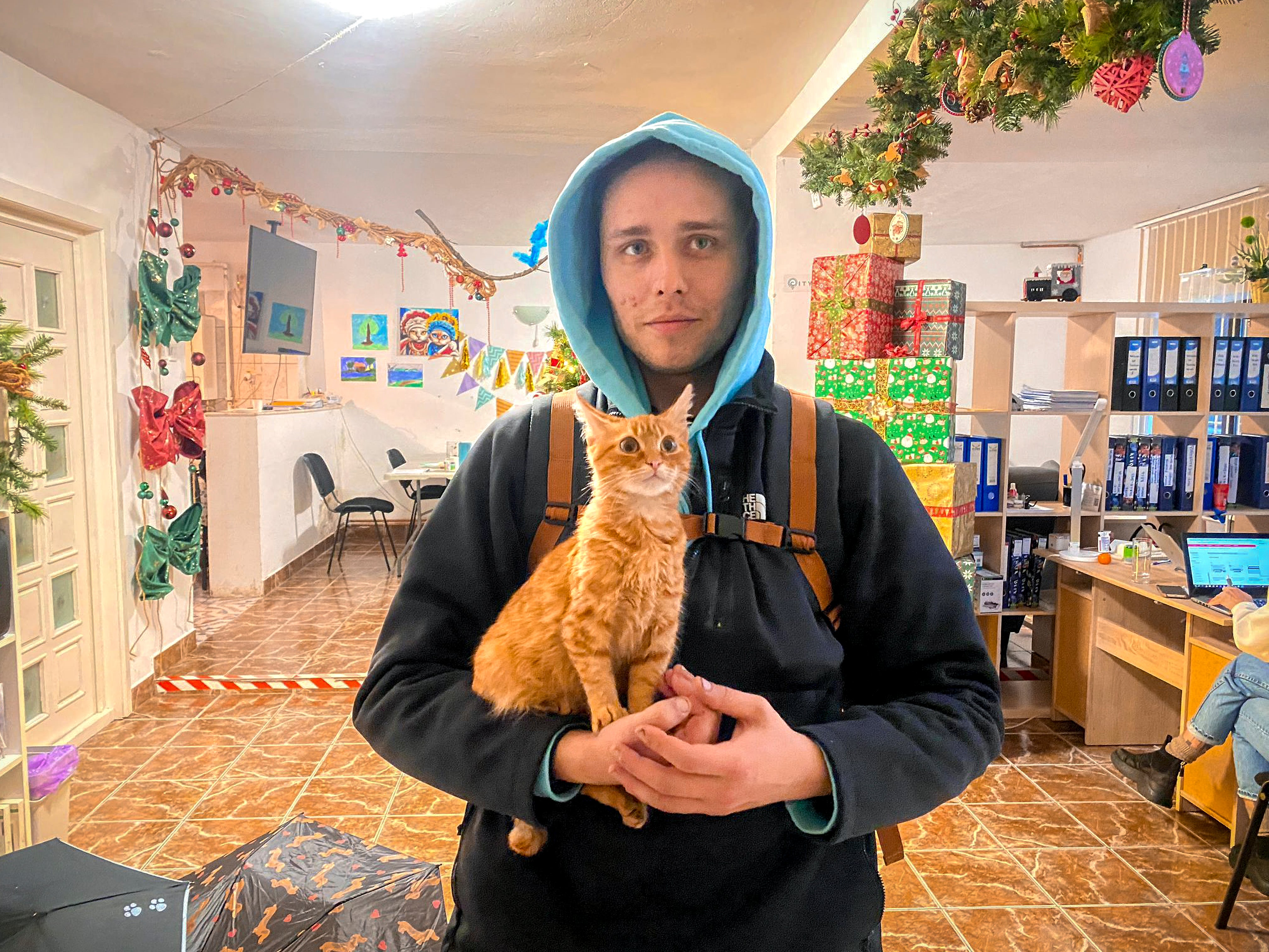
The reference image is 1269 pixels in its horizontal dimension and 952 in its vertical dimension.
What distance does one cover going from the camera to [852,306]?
11.0ft

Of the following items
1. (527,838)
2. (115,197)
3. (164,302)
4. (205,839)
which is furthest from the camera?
(164,302)

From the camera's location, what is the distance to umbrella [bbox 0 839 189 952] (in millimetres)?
1072

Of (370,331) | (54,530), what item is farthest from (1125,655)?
(54,530)

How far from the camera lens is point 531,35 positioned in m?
3.48

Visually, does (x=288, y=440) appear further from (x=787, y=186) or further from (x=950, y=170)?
(x=950, y=170)

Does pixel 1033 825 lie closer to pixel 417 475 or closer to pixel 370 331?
pixel 417 475

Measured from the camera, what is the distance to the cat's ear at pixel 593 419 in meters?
0.76

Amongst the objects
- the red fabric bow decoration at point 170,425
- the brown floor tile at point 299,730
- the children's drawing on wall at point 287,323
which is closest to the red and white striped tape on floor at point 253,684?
the brown floor tile at point 299,730

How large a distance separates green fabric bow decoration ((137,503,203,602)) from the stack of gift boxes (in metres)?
3.55

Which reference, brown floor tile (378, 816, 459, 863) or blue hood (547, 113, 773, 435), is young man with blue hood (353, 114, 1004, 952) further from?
brown floor tile (378, 816, 459, 863)

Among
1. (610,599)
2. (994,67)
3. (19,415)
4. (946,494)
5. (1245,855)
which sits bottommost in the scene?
(1245,855)

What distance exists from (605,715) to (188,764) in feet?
12.3

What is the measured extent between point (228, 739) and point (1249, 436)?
5549 mm

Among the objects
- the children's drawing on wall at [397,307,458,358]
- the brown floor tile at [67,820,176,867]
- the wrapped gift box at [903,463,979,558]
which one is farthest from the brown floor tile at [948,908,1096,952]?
the children's drawing on wall at [397,307,458,358]
